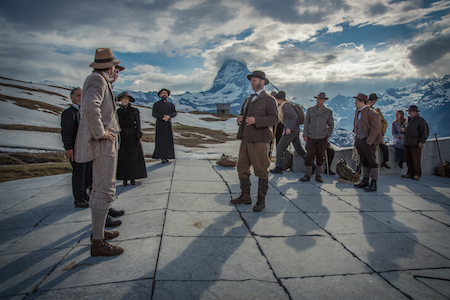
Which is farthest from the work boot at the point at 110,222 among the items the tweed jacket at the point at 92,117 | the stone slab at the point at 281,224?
the stone slab at the point at 281,224

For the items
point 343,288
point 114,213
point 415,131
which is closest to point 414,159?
point 415,131

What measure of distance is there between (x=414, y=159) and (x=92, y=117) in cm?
869

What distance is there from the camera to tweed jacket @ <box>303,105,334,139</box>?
656cm

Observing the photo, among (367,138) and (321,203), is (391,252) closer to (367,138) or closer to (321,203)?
(321,203)

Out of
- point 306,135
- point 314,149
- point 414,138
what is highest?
Result: point 306,135

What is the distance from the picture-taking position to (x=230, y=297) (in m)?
2.12

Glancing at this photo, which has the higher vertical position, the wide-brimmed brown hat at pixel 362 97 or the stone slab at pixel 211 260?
the wide-brimmed brown hat at pixel 362 97

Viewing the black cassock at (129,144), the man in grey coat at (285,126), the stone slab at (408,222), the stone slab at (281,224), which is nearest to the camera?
the stone slab at (281,224)

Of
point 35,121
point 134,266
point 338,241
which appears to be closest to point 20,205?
point 134,266

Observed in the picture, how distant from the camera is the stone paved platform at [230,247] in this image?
7.37 feet

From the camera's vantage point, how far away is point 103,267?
254cm

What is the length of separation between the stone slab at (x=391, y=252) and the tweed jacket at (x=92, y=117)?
10.1 ft

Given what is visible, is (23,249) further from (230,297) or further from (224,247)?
(230,297)

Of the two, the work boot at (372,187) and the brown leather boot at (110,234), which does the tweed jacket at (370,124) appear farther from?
the brown leather boot at (110,234)
